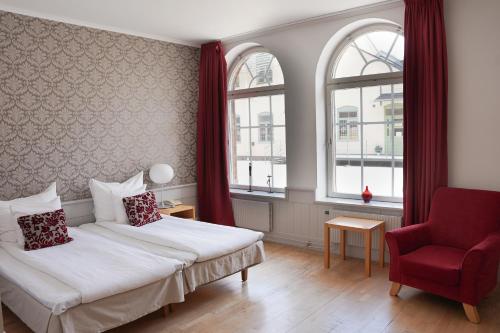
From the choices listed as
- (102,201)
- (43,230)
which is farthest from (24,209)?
(102,201)

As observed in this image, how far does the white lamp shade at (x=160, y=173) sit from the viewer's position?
16.0 feet

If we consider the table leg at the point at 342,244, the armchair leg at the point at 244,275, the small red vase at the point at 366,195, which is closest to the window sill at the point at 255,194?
the table leg at the point at 342,244

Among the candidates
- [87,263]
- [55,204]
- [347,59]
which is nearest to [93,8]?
[55,204]

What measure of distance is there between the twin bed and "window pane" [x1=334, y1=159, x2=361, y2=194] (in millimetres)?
1493

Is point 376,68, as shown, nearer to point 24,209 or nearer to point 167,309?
point 167,309

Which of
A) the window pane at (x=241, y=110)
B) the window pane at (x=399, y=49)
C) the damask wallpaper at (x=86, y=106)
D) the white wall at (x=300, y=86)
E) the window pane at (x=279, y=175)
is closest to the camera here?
the damask wallpaper at (x=86, y=106)

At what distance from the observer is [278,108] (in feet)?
17.2

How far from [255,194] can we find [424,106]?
7.86 ft

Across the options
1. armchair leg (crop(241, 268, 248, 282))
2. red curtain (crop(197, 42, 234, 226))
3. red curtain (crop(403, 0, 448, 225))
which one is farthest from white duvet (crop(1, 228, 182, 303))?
red curtain (crop(403, 0, 448, 225))

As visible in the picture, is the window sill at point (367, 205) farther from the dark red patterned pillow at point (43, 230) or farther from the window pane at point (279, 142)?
the dark red patterned pillow at point (43, 230)

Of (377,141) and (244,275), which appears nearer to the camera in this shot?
(244,275)

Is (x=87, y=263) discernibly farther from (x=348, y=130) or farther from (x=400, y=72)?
(x=400, y=72)

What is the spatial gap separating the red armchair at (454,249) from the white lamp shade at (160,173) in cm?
271

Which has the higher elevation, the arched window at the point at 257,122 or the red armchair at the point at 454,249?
the arched window at the point at 257,122
